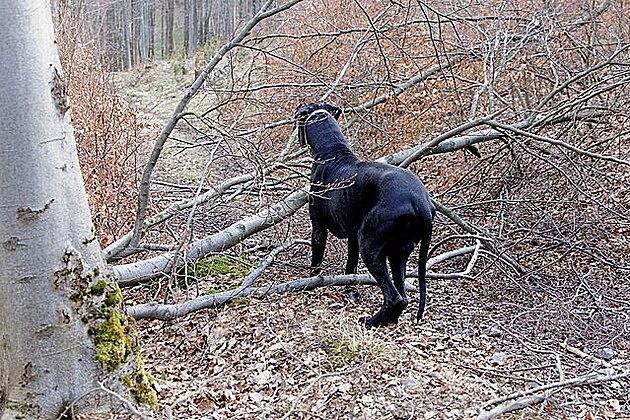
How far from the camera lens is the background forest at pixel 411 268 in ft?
14.2

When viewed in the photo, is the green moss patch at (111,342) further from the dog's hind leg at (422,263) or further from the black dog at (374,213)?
the dog's hind leg at (422,263)

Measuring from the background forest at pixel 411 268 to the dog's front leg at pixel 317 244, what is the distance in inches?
6.1

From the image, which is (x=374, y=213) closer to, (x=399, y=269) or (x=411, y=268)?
(x=399, y=269)

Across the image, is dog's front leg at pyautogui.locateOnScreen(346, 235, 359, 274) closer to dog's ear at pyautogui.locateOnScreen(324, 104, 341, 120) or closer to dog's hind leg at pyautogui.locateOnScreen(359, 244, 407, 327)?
dog's hind leg at pyautogui.locateOnScreen(359, 244, 407, 327)

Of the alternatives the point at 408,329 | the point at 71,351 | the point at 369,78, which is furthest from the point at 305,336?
the point at 369,78

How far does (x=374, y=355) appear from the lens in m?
4.61

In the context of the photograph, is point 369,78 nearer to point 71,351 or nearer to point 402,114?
point 402,114

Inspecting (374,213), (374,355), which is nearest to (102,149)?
(374,213)

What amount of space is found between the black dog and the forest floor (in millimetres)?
417

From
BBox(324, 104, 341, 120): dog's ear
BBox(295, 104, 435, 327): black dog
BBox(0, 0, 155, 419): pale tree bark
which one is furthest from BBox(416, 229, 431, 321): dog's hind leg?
BBox(0, 0, 155, 419): pale tree bark

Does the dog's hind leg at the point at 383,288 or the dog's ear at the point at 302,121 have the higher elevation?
the dog's ear at the point at 302,121

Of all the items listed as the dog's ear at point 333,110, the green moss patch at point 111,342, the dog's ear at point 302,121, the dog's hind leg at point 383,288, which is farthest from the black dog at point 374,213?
the green moss patch at point 111,342

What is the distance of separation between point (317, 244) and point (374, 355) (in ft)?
6.27

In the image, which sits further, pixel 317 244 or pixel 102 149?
pixel 102 149
